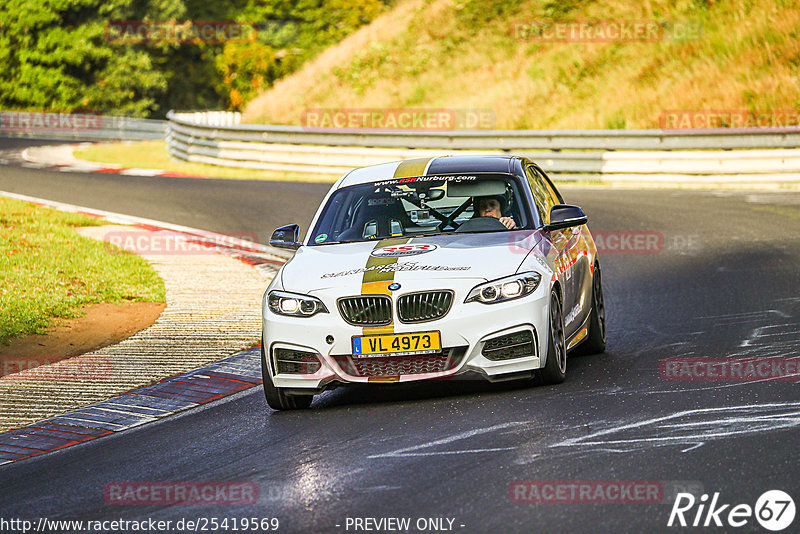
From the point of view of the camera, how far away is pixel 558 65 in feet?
119

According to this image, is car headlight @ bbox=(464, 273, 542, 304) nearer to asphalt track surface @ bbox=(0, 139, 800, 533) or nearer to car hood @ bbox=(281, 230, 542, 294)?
car hood @ bbox=(281, 230, 542, 294)

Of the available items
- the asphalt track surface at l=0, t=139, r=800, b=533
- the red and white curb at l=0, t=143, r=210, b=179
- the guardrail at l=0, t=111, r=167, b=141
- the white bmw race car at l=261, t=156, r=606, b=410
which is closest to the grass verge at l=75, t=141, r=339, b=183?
the red and white curb at l=0, t=143, r=210, b=179

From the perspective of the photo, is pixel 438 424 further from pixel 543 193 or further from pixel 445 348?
pixel 543 193

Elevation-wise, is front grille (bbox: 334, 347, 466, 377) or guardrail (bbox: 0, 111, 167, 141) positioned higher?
front grille (bbox: 334, 347, 466, 377)

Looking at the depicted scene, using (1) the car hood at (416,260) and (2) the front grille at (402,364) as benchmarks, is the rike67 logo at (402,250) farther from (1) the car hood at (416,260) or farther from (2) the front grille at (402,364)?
(2) the front grille at (402,364)

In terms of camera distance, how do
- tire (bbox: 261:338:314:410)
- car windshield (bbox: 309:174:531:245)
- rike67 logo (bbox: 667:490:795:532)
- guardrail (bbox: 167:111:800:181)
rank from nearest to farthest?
rike67 logo (bbox: 667:490:795:532)
tire (bbox: 261:338:314:410)
car windshield (bbox: 309:174:531:245)
guardrail (bbox: 167:111:800:181)

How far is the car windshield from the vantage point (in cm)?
937

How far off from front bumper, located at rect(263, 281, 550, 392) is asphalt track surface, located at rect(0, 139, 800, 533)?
0.73 feet

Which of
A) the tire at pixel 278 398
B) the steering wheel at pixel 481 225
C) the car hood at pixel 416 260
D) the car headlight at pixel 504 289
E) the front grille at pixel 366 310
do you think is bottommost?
the tire at pixel 278 398

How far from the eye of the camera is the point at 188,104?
73.8 m

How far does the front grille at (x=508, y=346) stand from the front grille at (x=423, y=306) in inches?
14.6

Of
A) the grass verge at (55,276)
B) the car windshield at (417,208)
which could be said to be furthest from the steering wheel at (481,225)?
the grass verge at (55,276)

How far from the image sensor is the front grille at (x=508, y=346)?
8.06 m

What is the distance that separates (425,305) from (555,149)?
1813 cm
